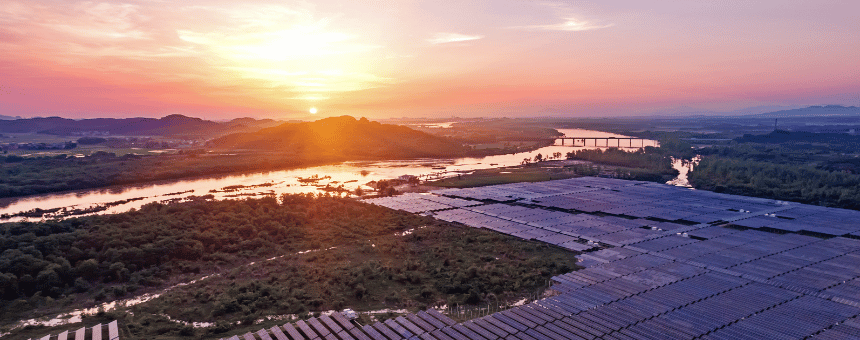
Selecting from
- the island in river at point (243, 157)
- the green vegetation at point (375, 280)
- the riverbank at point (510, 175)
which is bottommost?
the green vegetation at point (375, 280)

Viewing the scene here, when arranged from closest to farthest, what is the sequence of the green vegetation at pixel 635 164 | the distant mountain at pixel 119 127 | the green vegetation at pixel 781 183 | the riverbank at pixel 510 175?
1. the green vegetation at pixel 781 183
2. the riverbank at pixel 510 175
3. the green vegetation at pixel 635 164
4. the distant mountain at pixel 119 127

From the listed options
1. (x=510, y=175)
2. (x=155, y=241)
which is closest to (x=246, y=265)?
(x=155, y=241)

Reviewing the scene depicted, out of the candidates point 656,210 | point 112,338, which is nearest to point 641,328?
point 112,338

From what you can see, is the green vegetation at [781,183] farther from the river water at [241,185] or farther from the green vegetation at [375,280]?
the river water at [241,185]

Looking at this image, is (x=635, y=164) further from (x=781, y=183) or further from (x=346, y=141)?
(x=346, y=141)

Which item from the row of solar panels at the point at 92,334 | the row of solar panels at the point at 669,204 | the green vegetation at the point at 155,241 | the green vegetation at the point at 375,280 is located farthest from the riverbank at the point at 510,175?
the row of solar panels at the point at 92,334

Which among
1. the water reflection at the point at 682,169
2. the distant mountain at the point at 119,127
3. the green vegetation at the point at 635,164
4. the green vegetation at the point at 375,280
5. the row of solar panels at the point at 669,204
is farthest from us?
the distant mountain at the point at 119,127
